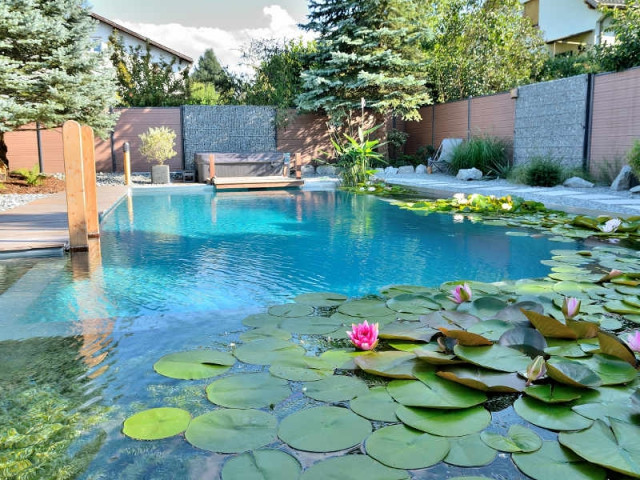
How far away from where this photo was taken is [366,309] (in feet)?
9.19

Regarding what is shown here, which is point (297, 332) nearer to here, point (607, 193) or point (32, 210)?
point (32, 210)

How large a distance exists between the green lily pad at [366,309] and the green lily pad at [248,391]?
82 centimetres

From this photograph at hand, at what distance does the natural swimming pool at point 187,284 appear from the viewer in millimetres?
1788

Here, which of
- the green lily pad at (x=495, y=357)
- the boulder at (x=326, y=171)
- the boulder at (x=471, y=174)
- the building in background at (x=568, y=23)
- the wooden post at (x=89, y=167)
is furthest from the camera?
the building in background at (x=568, y=23)

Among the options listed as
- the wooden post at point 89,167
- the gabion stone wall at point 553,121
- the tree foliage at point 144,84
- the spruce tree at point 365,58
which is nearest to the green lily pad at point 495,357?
the wooden post at point 89,167

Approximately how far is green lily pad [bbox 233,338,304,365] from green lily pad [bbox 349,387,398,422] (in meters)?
0.47

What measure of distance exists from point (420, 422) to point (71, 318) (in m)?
2.01

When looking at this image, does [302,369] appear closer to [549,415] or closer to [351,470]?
[351,470]

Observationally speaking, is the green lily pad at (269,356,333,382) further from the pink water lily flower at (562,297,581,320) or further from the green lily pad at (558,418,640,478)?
the pink water lily flower at (562,297,581,320)

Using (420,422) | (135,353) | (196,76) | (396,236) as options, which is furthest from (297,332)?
(196,76)

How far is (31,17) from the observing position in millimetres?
8242

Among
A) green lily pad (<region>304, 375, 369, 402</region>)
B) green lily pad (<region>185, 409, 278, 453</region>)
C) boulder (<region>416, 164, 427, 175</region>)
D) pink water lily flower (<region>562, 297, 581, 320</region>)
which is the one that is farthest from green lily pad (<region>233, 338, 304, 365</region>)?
boulder (<region>416, 164, 427, 175</region>)

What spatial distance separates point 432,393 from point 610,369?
2.16 feet

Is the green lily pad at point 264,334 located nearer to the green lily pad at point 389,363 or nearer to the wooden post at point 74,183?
the green lily pad at point 389,363
